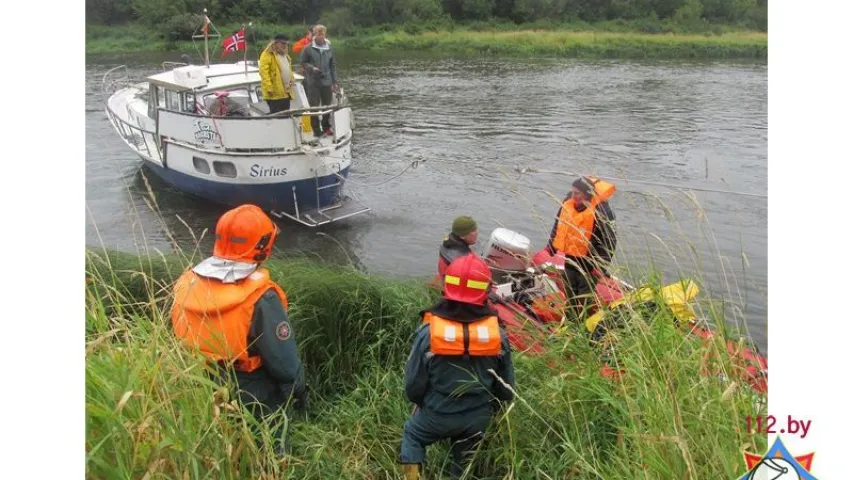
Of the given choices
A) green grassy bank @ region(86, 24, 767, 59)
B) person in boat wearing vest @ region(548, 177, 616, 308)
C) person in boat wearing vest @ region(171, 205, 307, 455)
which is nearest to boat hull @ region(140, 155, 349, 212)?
green grassy bank @ region(86, 24, 767, 59)

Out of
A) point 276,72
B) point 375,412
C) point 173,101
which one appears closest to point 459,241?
point 375,412

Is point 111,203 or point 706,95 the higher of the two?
point 706,95

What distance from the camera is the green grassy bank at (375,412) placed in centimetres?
220

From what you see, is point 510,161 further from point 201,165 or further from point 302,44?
point 201,165

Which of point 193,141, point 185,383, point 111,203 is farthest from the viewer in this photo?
point 111,203

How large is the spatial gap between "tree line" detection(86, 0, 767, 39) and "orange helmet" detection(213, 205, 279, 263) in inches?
79.8

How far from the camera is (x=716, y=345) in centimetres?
283

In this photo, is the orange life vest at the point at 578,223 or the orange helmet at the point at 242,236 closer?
the orange helmet at the point at 242,236
